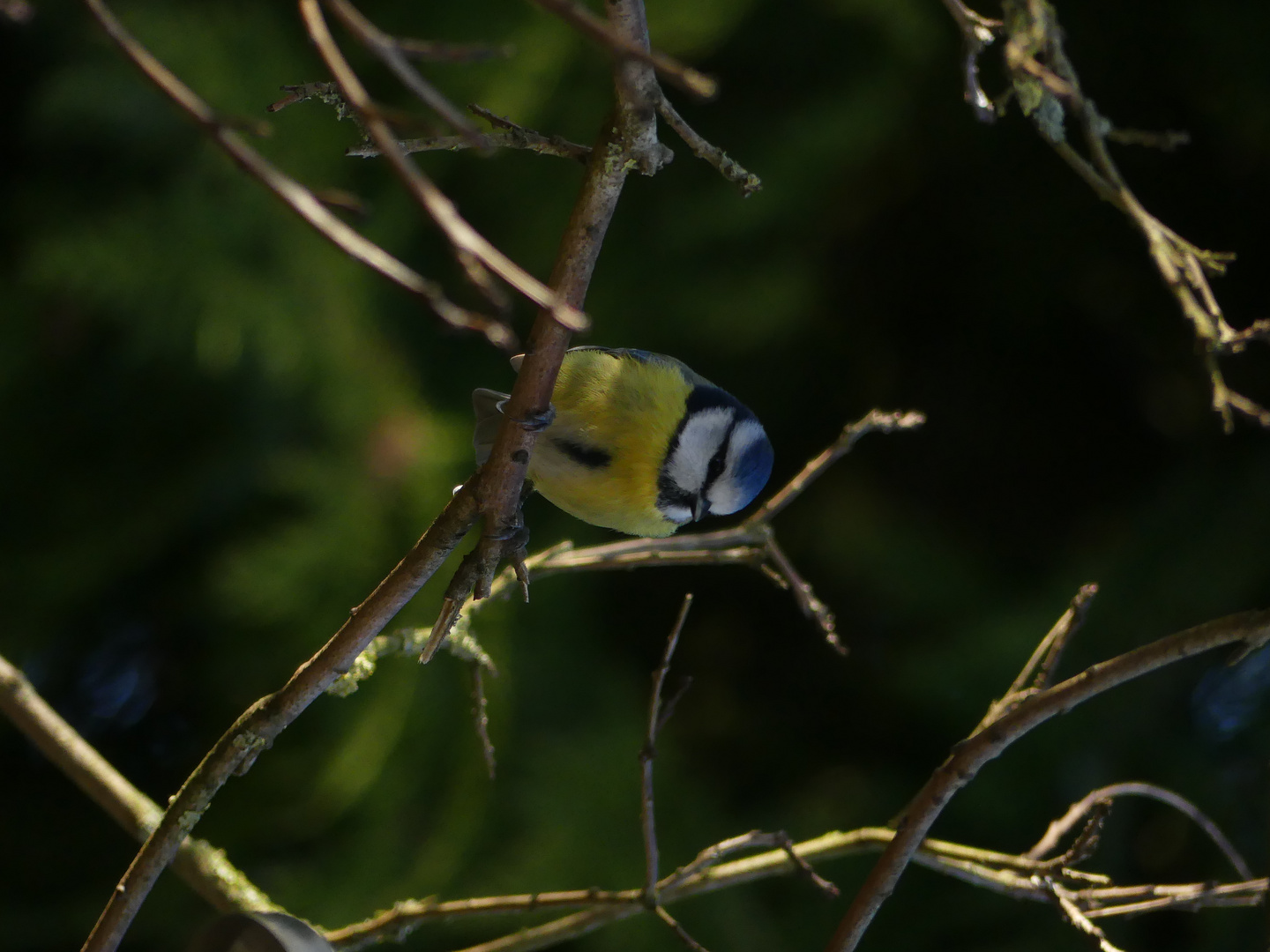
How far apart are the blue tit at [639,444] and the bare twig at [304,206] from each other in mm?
461

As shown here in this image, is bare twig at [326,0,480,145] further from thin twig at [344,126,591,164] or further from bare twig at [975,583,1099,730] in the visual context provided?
bare twig at [975,583,1099,730]

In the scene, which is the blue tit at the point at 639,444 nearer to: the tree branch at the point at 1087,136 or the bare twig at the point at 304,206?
the tree branch at the point at 1087,136

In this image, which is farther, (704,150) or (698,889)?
(698,889)

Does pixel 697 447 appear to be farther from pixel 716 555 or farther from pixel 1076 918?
pixel 1076 918

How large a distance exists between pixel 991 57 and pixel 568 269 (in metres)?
1.00

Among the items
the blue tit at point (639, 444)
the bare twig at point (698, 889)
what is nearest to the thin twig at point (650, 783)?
the bare twig at point (698, 889)

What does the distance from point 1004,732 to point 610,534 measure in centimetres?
94

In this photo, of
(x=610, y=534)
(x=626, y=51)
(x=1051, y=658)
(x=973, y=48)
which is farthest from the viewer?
(x=610, y=534)

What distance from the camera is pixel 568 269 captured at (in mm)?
370

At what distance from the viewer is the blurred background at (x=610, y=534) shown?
3.66ft

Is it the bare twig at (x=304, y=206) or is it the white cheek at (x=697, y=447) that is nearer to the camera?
the bare twig at (x=304, y=206)

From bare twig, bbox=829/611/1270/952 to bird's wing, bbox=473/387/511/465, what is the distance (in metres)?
0.43

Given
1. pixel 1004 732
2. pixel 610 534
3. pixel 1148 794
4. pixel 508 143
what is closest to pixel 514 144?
pixel 508 143

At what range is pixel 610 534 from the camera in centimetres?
131
